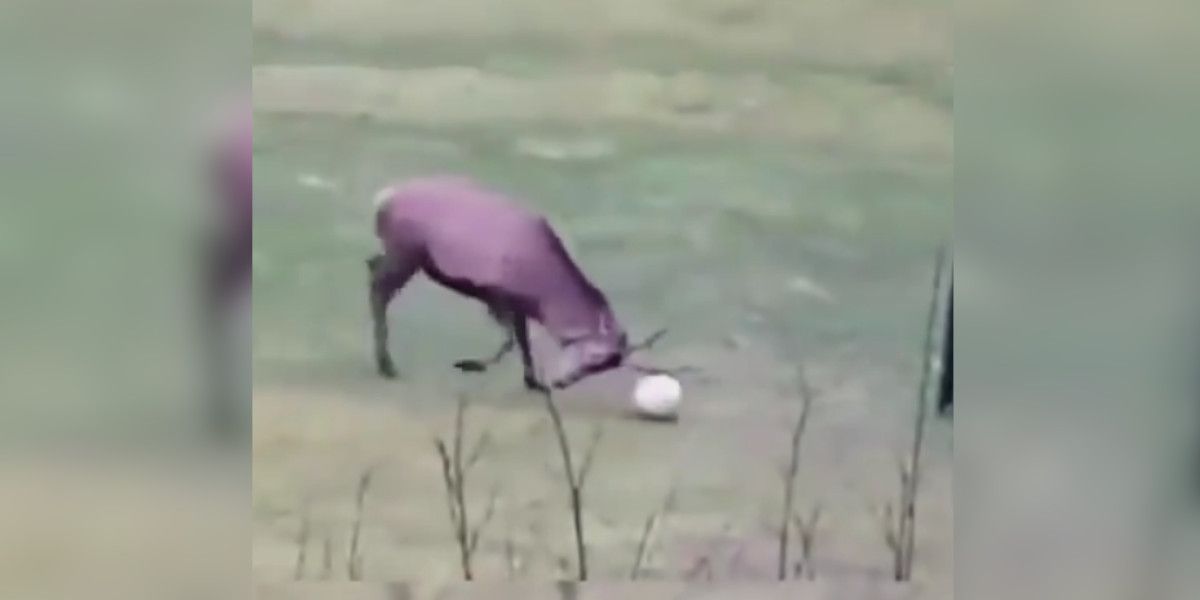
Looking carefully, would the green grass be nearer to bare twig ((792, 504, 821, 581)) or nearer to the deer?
the deer

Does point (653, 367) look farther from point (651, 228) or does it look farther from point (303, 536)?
point (303, 536)

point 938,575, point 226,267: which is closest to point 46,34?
point 226,267

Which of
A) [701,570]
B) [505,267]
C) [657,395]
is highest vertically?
[505,267]

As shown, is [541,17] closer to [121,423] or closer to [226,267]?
[226,267]

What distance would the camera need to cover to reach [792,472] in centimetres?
114

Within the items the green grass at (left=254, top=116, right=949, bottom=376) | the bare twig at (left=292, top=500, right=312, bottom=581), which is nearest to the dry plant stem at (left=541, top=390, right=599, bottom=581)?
the green grass at (left=254, top=116, right=949, bottom=376)

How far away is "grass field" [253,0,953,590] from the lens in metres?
1.12

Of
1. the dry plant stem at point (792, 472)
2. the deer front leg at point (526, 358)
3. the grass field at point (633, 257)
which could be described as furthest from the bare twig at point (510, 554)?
the dry plant stem at point (792, 472)

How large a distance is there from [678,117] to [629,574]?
38cm

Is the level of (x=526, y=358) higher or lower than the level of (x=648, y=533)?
higher

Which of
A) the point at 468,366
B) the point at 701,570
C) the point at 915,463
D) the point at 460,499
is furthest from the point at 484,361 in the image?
the point at 915,463

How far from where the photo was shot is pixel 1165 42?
1168mm

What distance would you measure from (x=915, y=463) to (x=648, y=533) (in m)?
0.23

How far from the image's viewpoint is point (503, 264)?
1140mm
